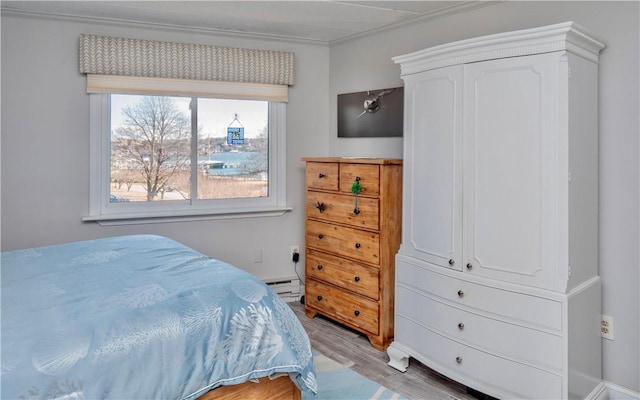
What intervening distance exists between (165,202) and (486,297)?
2609 millimetres

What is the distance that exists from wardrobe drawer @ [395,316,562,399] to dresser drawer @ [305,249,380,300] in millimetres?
388

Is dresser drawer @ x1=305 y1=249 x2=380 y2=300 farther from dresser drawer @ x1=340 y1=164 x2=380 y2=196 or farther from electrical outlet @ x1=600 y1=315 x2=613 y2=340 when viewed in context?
electrical outlet @ x1=600 y1=315 x2=613 y2=340

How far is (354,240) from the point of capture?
11.0 ft

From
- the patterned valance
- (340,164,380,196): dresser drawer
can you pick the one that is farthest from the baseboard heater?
the patterned valance

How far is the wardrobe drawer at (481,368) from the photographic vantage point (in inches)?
89.0

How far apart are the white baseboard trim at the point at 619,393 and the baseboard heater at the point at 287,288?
253 centimetres

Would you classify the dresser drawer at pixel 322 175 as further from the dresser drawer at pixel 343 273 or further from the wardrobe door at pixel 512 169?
the wardrobe door at pixel 512 169

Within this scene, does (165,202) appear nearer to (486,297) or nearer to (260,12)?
(260,12)

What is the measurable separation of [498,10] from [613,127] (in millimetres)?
1049

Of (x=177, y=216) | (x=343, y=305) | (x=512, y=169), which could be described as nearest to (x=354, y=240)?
(x=343, y=305)

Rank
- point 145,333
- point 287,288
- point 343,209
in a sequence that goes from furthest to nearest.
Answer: point 287,288
point 343,209
point 145,333

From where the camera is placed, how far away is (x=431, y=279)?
→ 2.77 m

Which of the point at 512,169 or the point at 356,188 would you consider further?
the point at 356,188

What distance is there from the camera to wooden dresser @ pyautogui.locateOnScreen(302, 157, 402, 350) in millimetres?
3170
